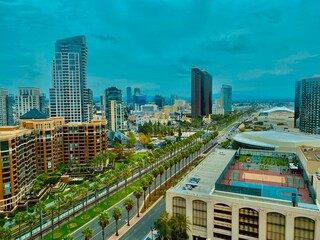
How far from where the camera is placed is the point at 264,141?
135375mm

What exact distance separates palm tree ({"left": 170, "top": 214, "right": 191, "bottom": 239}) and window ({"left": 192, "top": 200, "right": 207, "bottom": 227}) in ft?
10.2

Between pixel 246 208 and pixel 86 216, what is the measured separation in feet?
139

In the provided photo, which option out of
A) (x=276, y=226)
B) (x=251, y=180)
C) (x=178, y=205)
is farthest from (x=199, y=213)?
(x=251, y=180)

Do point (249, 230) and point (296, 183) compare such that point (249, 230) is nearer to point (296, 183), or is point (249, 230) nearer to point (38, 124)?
point (296, 183)

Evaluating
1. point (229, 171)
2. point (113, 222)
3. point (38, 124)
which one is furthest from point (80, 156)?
point (229, 171)

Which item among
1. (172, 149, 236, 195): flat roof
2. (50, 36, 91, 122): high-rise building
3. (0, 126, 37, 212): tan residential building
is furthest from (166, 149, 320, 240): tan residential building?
(50, 36, 91, 122): high-rise building

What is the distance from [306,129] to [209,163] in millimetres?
146990

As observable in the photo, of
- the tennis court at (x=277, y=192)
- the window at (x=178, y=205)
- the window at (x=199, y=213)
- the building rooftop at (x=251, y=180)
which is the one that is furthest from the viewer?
the window at (x=178, y=205)

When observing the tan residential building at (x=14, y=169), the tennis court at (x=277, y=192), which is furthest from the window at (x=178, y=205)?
the tan residential building at (x=14, y=169)

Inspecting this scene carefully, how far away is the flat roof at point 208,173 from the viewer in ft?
197

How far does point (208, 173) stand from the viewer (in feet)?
237

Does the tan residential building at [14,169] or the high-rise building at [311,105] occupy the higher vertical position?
the high-rise building at [311,105]

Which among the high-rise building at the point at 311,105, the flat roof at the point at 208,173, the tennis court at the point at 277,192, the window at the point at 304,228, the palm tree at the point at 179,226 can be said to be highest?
the high-rise building at the point at 311,105

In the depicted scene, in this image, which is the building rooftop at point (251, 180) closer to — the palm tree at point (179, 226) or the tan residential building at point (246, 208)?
the tan residential building at point (246, 208)
